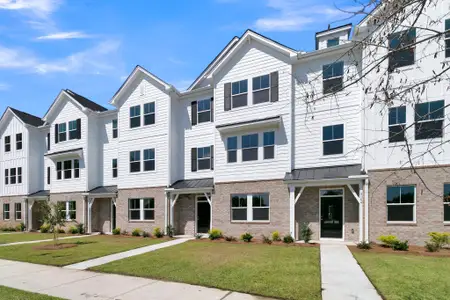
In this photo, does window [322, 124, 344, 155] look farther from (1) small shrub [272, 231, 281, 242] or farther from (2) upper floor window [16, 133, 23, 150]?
(2) upper floor window [16, 133, 23, 150]

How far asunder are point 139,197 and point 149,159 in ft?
8.94

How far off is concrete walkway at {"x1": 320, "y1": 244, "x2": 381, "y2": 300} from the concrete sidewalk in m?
1.95

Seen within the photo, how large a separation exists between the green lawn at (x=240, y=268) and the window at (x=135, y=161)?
9.76m

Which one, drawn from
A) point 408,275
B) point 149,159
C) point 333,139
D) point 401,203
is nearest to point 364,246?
point 401,203

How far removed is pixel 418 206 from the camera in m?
14.1

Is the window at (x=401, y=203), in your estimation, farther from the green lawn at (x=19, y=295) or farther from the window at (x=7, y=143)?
the window at (x=7, y=143)

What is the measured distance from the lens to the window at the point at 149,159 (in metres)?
22.2

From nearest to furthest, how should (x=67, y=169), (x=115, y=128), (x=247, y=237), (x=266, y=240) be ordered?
(x=266, y=240)
(x=247, y=237)
(x=115, y=128)
(x=67, y=169)

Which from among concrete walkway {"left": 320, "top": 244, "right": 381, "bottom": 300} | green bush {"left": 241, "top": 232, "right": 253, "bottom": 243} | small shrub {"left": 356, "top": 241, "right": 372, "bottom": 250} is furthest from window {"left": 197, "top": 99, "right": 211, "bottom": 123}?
concrete walkway {"left": 320, "top": 244, "right": 381, "bottom": 300}

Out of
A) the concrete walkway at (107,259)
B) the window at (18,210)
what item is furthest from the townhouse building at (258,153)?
the window at (18,210)

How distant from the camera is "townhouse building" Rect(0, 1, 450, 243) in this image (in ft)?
47.3

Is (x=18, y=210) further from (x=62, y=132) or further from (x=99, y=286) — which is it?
(x=99, y=286)

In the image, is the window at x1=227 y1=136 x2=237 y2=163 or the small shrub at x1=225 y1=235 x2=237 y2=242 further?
the window at x1=227 y1=136 x2=237 y2=163

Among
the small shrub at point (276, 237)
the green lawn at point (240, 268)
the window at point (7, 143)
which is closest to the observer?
the green lawn at point (240, 268)
